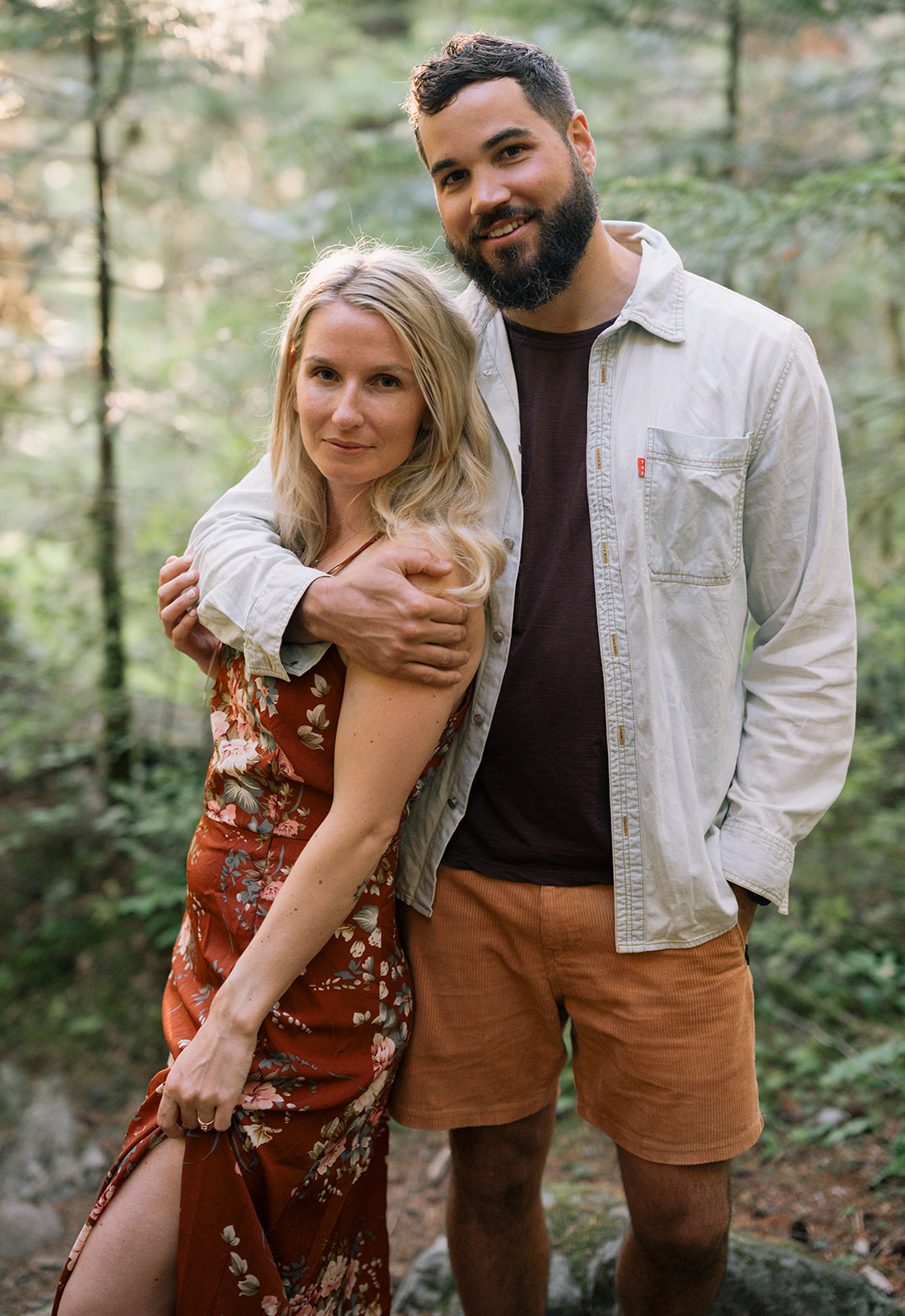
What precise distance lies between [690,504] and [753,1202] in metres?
2.35

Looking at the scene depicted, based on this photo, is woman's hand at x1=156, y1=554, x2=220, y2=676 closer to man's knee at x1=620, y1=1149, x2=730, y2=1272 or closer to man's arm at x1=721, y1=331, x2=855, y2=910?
man's arm at x1=721, y1=331, x2=855, y2=910

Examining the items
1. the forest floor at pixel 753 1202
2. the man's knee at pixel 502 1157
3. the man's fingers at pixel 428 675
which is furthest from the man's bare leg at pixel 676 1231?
the man's fingers at pixel 428 675

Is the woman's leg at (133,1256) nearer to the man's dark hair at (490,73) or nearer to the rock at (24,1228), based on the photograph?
the rock at (24,1228)

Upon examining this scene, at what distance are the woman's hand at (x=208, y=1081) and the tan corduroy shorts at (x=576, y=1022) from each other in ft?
1.56

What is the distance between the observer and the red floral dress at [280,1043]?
1.69 metres

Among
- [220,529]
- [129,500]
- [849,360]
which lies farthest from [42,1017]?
[849,360]

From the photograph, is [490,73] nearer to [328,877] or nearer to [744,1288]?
[328,877]

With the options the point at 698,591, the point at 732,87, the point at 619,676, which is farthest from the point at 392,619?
the point at 732,87

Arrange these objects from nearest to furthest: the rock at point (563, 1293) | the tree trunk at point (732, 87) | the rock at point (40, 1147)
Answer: the rock at point (563, 1293)
the rock at point (40, 1147)
the tree trunk at point (732, 87)

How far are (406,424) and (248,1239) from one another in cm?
146

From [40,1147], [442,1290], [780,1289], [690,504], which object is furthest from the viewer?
[40,1147]

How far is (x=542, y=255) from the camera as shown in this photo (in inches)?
77.8

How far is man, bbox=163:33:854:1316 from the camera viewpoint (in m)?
Answer: 1.92

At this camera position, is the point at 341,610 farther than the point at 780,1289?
No
